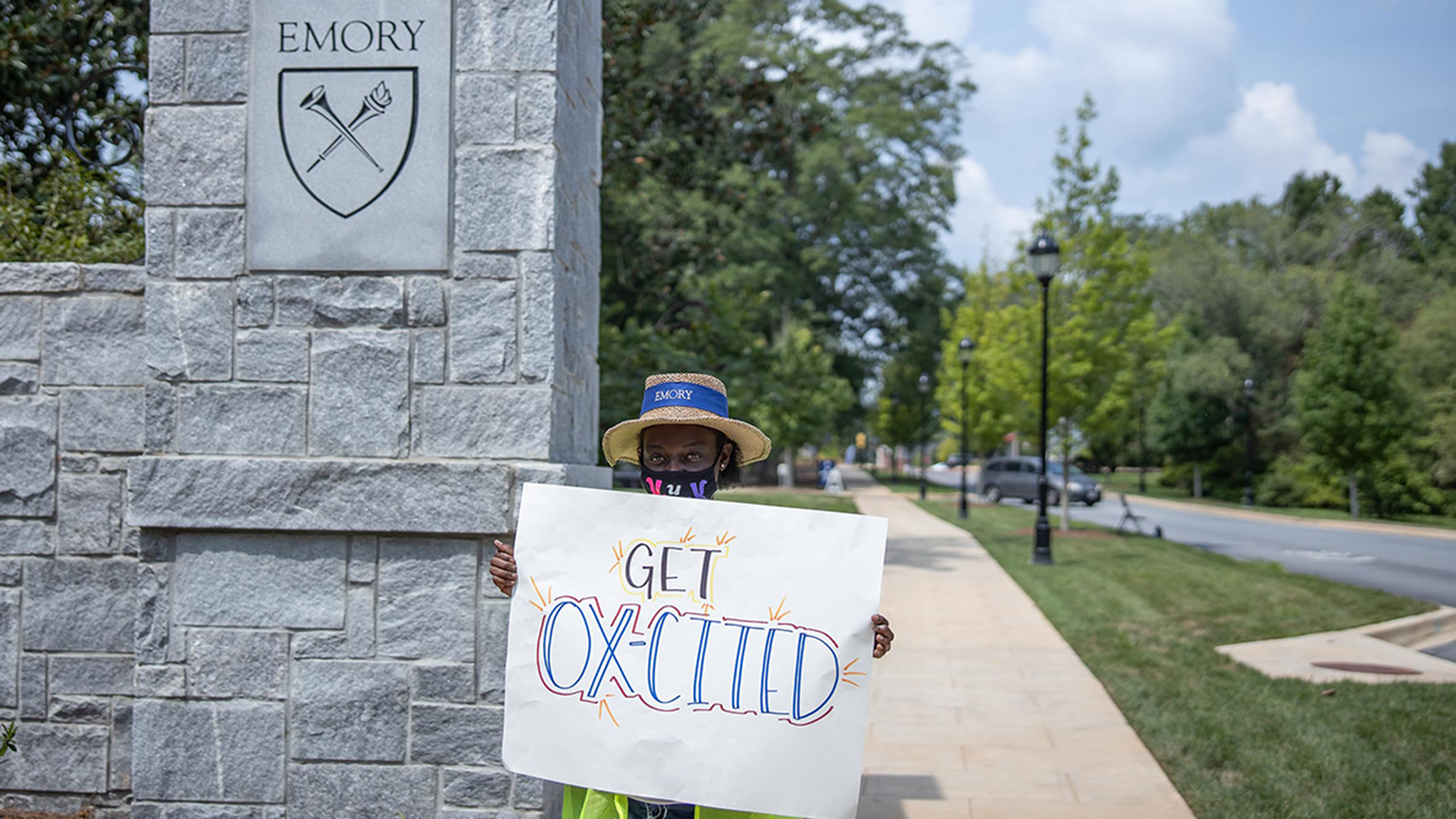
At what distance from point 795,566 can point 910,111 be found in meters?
38.5

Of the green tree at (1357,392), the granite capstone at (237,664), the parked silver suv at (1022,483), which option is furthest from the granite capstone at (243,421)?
the green tree at (1357,392)

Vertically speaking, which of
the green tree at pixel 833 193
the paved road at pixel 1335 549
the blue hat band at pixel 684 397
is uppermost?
the green tree at pixel 833 193

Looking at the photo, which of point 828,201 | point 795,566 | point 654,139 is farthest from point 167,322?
point 828,201

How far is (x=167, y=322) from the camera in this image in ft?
12.7

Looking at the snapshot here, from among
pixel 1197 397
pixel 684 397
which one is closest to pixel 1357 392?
pixel 1197 397

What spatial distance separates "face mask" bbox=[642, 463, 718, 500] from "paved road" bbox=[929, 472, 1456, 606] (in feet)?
40.0

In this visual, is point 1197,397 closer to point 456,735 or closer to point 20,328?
point 456,735

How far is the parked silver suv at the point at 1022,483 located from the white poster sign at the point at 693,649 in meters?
33.0

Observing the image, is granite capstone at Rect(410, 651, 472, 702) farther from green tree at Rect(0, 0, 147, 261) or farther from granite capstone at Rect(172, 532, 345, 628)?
green tree at Rect(0, 0, 147, 261)

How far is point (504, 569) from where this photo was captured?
9.66 ft

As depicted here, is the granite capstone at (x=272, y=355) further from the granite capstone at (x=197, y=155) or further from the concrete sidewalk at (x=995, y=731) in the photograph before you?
the concrete sidewalk at (x=995, y=731)

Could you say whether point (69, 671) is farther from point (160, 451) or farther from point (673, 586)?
point (673, 586)

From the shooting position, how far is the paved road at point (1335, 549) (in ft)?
47.3

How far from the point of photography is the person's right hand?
2930 millimetres
